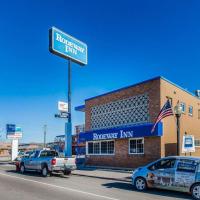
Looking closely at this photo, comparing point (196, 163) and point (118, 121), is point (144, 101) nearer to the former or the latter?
point (118, 121)

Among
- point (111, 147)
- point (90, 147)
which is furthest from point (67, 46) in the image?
point (90, 147)

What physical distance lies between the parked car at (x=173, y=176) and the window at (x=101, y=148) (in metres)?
12.3

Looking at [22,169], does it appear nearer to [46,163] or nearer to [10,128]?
[46,163]

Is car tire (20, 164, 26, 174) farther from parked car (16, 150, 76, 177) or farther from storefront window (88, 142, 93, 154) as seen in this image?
storefront window (88, 142, 93, 154)

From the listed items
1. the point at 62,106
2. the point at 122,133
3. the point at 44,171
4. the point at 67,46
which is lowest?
the point at 44,171

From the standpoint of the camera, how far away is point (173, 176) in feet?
41.6

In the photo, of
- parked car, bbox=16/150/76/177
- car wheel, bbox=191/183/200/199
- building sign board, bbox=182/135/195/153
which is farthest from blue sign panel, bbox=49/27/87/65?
car wheel, bbox=191/183/200/199

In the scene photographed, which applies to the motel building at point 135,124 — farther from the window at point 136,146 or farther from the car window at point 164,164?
the car window at point 164,164

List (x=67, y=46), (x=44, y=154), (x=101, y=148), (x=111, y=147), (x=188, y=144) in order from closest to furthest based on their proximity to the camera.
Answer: (x=188, y=144) → (x=44, y=154) → (x=67, y=46) → (x=111, y=147) → (x=101, y=148)

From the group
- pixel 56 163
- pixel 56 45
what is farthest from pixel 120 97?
pixel 56 163

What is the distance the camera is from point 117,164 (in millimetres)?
25406

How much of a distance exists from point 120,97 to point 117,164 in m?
5.70

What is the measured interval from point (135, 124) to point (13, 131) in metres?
23.0

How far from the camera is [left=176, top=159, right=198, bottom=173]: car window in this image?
12.3m
